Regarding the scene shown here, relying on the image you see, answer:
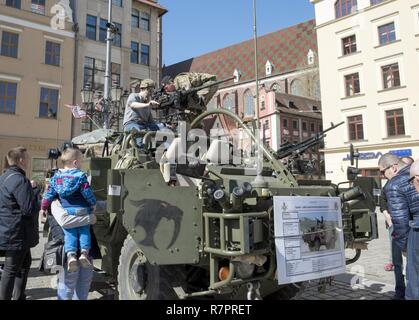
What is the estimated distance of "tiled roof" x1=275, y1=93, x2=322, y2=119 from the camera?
5189 cm

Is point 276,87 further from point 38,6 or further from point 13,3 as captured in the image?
point 13,3

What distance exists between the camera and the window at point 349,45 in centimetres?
2903

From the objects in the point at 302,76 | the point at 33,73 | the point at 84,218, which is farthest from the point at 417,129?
the point at 302,76

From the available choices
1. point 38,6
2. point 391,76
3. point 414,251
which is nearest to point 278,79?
point 391,76

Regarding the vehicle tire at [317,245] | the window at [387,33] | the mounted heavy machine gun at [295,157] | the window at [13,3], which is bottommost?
the vehicle tire at [317,245]

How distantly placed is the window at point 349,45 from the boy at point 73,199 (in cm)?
2919

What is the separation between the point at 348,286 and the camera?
5.57 m

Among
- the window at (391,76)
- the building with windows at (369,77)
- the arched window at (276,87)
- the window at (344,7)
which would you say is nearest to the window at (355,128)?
the building with windows at (369,77)

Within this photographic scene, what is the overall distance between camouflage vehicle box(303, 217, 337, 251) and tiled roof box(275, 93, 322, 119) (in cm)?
4801

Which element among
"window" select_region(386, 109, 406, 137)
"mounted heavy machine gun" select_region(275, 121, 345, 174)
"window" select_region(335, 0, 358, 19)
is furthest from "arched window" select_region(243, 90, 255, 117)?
"mounted heavy machine gun" select_region(275, 121, 345, 174)

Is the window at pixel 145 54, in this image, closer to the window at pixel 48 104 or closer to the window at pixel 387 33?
the window at pixel 48 104

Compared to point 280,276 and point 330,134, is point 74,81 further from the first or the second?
point 280,276

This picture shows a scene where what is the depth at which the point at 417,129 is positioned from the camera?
2511 cm
